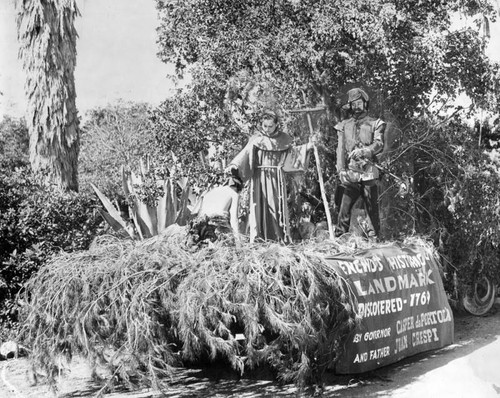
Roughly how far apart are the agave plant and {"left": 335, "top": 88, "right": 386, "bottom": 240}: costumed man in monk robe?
232 centimetres

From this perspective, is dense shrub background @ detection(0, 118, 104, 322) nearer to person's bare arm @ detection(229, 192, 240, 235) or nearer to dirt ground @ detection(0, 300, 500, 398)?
dirt ground @ detection(0, 300, 500, 398)

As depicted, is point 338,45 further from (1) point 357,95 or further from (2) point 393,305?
(2) point 393,305

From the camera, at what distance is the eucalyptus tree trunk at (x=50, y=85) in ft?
42.7

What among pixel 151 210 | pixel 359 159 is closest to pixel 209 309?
pixel 359 159

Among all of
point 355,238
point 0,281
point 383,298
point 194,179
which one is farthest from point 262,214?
point 0,281

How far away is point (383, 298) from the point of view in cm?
733

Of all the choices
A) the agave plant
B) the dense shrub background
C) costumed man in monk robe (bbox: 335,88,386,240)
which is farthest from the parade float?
the agave plant

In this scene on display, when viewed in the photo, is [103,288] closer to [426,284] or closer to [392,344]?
[392,344]

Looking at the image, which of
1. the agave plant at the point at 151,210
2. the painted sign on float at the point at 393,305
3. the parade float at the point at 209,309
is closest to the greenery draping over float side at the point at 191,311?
the parade float at the point at 209,309

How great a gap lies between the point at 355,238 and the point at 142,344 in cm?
313

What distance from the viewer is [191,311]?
590 centimetres

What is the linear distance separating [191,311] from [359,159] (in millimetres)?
3968

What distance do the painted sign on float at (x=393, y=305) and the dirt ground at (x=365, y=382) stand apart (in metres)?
0.16

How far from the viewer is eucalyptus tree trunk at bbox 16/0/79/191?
13.0 meters
